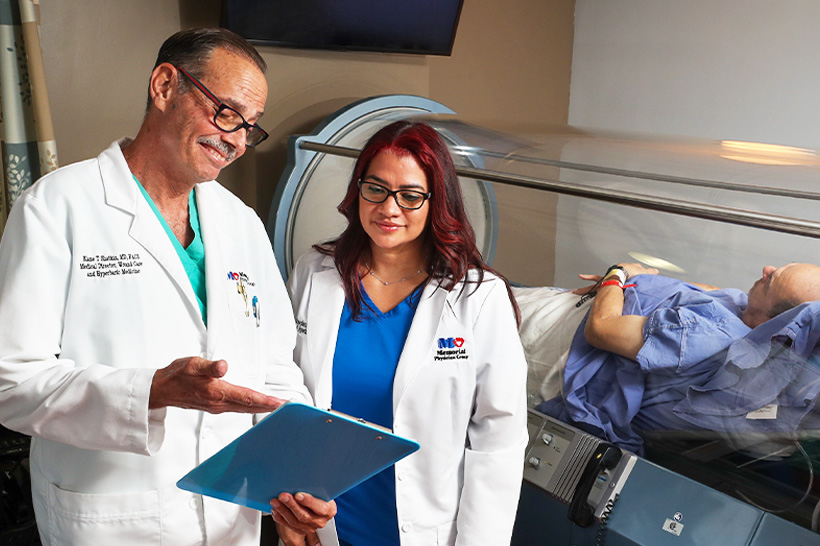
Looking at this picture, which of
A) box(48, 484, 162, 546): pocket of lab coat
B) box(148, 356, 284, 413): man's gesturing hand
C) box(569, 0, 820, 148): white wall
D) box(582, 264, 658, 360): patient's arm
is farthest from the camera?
box(569, 0, 820, 148): white wall

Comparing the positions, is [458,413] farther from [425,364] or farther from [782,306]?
[782,306]

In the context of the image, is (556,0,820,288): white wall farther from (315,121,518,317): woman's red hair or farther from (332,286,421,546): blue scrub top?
(332,286,421,546): blue scrub top

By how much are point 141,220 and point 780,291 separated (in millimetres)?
1240

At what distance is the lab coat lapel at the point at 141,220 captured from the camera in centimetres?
110

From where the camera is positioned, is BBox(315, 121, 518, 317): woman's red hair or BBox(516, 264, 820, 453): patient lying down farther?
BBox(516, 264, 820, 453): patient lying down

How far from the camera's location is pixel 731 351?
61.0 inches

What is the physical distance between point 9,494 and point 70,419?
1.01m

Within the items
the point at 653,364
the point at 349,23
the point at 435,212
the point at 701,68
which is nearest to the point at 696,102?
the point at 701,68

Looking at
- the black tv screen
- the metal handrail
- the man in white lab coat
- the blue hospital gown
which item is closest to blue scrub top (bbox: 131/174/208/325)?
the man in white lab coat

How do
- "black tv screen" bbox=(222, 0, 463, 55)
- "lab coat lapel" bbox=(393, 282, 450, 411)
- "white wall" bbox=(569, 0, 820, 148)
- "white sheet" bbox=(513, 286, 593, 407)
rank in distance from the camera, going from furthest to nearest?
"white wall" bbox=(569, 0, 820, 148)
"black tv screen" bbox=(222, 0, 463, 55)
"white sheet" bbox=(513, 286, 593, 407)
"lab coat lapel" bbox=(393, 282, 450, 411)

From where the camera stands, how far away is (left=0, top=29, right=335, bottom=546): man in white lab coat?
3.14 feet

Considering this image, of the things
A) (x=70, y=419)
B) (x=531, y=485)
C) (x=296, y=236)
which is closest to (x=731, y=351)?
(x=531, y=485)

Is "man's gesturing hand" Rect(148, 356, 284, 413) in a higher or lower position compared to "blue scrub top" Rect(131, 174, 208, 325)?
lower

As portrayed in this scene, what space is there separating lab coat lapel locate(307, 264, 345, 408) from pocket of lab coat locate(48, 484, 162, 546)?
0.35 meters
